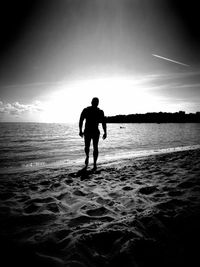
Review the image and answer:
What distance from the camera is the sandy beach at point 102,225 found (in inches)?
74.5

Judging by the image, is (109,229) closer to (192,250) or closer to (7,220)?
(192,250)

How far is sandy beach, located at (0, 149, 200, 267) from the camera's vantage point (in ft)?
6.21

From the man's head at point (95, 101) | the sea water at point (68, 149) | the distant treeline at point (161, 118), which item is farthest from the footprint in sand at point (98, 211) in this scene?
the distant treeline at point (161, 118)

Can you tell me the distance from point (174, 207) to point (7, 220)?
116 inches

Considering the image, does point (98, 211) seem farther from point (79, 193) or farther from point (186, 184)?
point (186, 184)

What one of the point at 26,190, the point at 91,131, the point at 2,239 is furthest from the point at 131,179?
the point at 2,239

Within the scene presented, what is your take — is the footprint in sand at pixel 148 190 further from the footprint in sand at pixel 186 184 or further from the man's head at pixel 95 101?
the man's head at pixel 95 101

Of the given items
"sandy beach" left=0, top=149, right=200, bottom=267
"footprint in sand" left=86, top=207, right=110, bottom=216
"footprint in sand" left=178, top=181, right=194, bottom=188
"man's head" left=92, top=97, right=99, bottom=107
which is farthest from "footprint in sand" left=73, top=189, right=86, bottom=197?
"man's head" left=92, top=97, right=99, bottom=107

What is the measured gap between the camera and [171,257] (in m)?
1.86

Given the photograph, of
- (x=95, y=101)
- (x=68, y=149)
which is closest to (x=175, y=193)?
(x=95, y=101)

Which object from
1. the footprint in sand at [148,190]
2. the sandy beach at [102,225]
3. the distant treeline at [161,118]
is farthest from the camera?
the distant treeline at [161,118]

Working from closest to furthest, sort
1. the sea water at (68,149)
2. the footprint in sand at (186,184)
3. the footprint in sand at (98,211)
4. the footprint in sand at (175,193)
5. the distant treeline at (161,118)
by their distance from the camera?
1. the footprint in sand at (98,211)
2. the footprint in sand at (175,193)
3. the footprint in sand at (186,184)
4. the sea water at (68,149)
5. the distant treeline at (161,118)

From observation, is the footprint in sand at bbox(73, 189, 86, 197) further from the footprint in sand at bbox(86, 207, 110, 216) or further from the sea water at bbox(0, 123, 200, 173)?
the sea water at bbox(0, 123, 200, 173)

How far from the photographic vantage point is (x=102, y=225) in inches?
101
